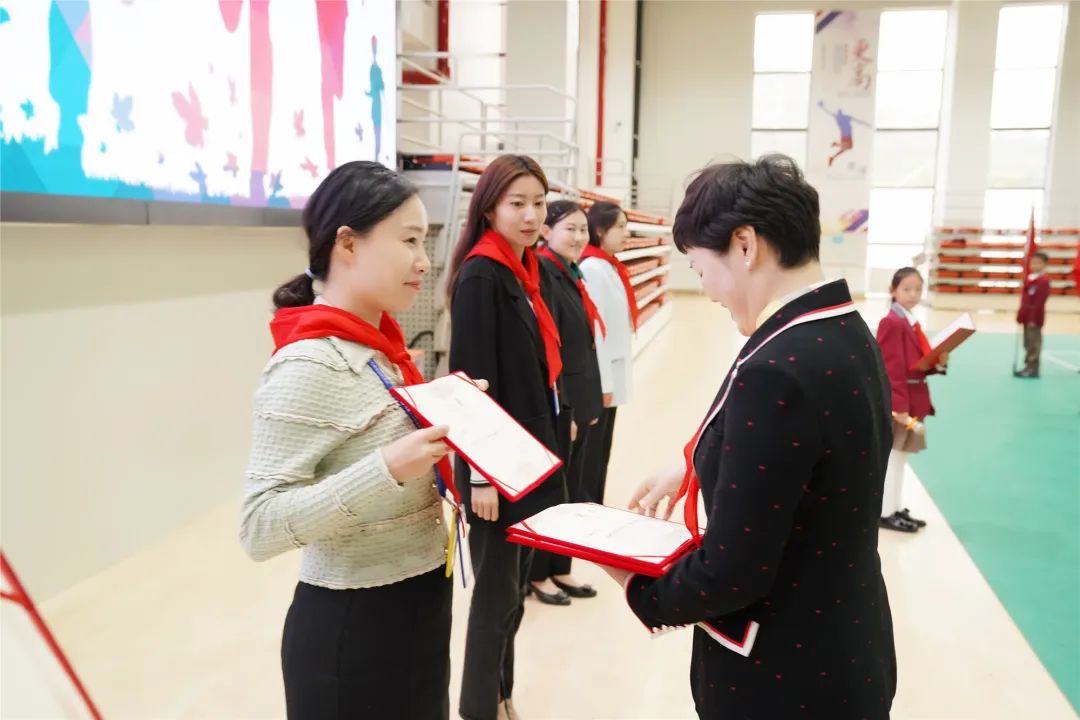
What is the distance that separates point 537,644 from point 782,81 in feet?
62.4

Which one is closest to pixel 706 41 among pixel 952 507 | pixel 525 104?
pixel 525 104

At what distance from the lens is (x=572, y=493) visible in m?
3.47

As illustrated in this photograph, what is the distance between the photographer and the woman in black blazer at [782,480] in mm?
1104

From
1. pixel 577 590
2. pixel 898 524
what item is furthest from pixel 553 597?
pixel 898 524

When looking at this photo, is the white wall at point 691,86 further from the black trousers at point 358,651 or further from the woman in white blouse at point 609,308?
the black trousers at point 358,651

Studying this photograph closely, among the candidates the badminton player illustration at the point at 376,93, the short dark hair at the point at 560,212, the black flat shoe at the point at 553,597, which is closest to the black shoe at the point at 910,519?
the black flat shoe at the point at 553,597

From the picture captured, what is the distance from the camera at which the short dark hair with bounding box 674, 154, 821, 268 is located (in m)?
1.19

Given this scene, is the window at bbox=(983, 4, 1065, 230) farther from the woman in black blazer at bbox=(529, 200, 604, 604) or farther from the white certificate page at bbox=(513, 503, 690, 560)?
the white certificate page at bbox=(513, 503, 690, 560)

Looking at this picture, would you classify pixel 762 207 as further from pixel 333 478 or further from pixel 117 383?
pixel 117 383

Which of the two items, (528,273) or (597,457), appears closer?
(528,273)

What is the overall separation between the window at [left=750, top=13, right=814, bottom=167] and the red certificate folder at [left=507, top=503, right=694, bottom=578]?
766 inches

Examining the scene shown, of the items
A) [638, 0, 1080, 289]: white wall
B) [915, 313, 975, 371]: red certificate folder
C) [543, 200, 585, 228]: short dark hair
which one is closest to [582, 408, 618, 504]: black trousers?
[543, 200, 585, 228]: short dark hair

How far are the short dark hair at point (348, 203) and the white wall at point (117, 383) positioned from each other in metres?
2.19

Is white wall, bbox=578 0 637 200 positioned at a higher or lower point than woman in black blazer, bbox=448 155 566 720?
higher
